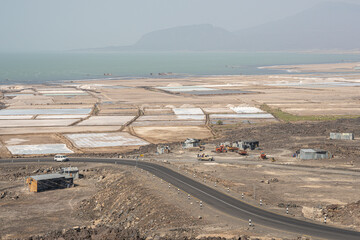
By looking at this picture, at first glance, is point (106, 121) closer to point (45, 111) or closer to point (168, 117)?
point (168, 117)

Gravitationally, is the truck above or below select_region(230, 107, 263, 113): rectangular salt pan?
below

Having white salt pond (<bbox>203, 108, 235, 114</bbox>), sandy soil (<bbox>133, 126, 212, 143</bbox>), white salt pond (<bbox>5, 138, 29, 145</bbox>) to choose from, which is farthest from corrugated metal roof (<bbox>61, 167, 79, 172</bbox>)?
white salt pond (<bbox>203, 108, 235, 114</bbox>)

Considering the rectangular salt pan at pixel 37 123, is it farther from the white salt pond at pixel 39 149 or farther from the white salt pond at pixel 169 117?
the white salt pond at pixel 39 149

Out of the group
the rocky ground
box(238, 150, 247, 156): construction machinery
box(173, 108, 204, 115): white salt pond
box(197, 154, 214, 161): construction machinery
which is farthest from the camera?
box(173, 108, 204, 115): white salt pond

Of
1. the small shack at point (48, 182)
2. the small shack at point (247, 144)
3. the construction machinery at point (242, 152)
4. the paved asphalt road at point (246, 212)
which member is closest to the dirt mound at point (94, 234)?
the paved asphalt road at point (246, 212)

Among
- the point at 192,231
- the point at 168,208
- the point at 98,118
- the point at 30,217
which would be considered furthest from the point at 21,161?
the point at 98,118

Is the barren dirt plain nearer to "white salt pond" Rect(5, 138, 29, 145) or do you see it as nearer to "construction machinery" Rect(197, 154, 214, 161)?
"white salt pond" Rect(5, 138, 29, 145)
